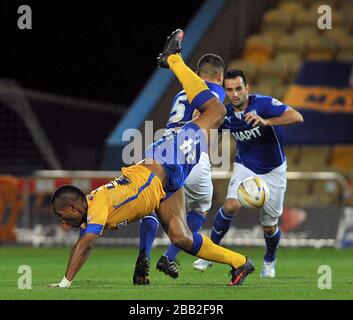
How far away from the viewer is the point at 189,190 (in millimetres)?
11281

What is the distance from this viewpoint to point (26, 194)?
61.1 ft

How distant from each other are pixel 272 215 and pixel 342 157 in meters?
10.2

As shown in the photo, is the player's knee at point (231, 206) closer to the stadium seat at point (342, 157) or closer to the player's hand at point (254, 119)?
the player's hand at point (254, 119)

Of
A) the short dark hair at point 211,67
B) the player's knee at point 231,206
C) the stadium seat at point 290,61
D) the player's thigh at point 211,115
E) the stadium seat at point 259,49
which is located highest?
the stadium seat at point 259,49

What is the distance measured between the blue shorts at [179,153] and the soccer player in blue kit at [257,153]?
1699 mm

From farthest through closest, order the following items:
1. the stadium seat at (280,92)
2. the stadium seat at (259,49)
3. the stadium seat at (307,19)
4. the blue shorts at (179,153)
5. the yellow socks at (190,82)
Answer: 1. the stadium seat at (307,19)
2. the stadium seat at (259,49)
3. the stadium seat at (280,92)
4. the yellow socks at (190,82)
5. the blue shorts at (179,153)

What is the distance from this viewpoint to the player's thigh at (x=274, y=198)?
1190 centimetres

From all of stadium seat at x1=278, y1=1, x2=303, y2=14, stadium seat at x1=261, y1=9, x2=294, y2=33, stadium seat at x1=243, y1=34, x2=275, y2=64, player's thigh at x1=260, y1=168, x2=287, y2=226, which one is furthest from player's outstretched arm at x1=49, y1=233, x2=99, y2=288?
stadium seat at x1=278, y1=1, x2=303, y2=14

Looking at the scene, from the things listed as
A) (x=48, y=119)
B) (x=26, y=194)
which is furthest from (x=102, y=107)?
(x=26, y=194)

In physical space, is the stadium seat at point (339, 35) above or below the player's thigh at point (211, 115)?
above

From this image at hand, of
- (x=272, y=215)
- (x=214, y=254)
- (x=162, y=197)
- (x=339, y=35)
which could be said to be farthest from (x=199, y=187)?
(x=339, y=35)

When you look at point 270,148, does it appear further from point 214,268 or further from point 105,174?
point 105,174

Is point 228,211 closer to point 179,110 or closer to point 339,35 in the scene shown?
point 179,110

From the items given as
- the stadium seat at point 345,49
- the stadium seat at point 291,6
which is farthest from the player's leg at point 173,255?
the stadium seat at point 291,6
